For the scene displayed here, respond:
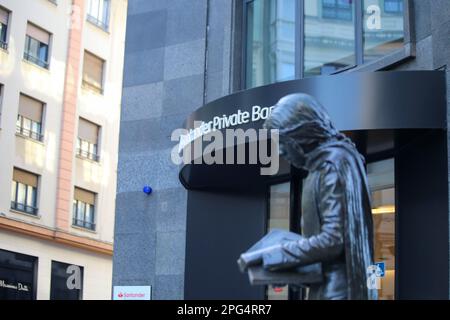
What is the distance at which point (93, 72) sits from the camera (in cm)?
3562

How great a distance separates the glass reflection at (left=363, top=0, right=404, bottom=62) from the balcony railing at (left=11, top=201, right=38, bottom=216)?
21129 millimetres

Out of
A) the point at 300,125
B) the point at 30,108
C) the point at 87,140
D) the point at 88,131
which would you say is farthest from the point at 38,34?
the point at 300,125

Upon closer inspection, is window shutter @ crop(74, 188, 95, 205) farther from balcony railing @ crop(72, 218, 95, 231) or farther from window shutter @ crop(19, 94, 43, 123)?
window shutter @ crop(19, 94, 43, 123)

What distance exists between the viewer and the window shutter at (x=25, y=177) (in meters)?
30.9

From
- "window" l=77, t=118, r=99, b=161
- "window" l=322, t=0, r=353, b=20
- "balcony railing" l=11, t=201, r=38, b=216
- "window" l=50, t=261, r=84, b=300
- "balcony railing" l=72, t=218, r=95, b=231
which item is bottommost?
"window" l=50, t=261, r=84, b=300

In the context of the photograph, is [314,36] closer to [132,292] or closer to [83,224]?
[132,292]

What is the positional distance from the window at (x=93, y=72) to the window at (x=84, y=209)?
4511mm

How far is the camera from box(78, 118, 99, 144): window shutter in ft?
114

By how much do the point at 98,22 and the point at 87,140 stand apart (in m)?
5.24

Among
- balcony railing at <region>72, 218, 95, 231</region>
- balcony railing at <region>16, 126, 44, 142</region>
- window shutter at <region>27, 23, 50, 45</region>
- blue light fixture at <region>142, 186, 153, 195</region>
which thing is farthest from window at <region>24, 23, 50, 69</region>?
blue light fixture at <region>142, 186, 153, 195</region>

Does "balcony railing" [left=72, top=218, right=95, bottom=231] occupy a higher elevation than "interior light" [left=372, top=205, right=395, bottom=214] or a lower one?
higher

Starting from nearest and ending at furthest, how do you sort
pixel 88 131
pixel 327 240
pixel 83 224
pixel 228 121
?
pixel 327 240, pixel 228 121, pixel 83 224, pixel 88 131

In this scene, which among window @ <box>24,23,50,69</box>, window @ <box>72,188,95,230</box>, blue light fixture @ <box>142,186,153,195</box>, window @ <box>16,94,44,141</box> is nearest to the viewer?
blue light fixture @ <box>142,186,153,195</box>

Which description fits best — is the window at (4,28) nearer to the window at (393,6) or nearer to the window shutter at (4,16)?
the window shutter at (4,16)
